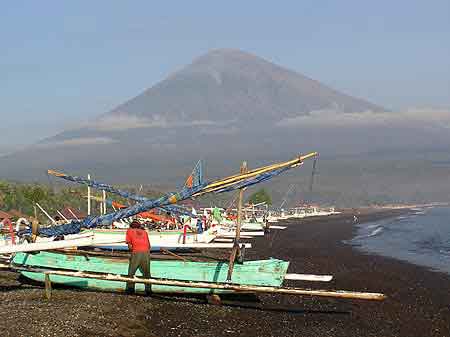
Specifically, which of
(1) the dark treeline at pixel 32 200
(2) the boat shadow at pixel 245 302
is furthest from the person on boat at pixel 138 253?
(1) the dark treeline at pixel 32 200

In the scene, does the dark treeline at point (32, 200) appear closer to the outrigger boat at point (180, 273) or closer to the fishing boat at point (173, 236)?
the fishing boat at point (173, 236)

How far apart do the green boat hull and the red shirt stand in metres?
1.38

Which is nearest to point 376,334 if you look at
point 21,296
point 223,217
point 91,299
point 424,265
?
point 91,299

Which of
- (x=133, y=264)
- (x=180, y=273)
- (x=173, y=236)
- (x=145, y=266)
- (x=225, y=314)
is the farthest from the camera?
(x=173, y=236)

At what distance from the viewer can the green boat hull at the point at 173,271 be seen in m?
22.9

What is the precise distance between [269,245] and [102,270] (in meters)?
27.2

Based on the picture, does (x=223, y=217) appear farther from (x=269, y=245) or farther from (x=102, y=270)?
(x=102, y=270)

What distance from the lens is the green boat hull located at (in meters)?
22.9

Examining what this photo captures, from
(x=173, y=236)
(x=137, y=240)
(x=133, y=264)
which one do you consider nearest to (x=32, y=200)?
(x=173, y=236)

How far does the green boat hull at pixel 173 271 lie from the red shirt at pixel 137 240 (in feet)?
4.53

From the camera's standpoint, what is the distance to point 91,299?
2106 cm

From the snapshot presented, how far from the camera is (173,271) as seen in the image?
77.0 feet

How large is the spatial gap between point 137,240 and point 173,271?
6.28 ft

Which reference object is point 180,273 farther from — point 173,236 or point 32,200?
point 32,200
